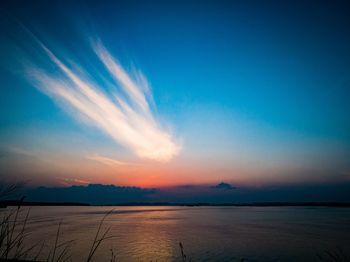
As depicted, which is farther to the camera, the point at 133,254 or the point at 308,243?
the point at 308,243

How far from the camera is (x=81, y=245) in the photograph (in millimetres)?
25547

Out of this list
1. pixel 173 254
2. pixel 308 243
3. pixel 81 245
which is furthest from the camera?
pixel 308 243

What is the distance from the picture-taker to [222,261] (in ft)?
62.2

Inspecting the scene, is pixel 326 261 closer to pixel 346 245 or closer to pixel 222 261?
pixel 222 261

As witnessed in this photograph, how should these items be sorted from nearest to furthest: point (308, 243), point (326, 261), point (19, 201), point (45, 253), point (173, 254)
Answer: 1. point (19, 201)
2. point (326, 261)
3. point (45, 253)
4. point (173, 254)
5. point (308, 243)

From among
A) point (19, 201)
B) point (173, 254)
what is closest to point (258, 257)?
point (173, 254)

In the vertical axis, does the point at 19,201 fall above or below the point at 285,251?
above

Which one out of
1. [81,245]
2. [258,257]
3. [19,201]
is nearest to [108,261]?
[81,245]

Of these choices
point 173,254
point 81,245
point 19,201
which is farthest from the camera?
point 81,245

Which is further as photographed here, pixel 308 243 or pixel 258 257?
pixel 308 243

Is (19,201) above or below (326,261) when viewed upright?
above

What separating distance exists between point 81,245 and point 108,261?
28.1 ft

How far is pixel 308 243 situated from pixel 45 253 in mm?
26675

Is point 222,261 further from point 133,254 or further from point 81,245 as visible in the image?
point 81,245
